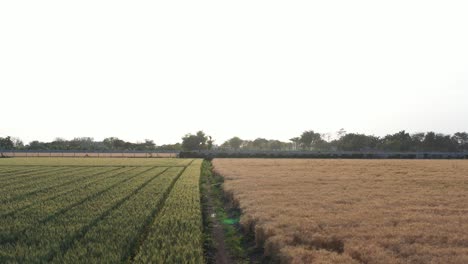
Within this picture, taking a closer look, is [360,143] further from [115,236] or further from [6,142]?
[115,236]

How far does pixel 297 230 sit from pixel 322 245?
5.52 ft

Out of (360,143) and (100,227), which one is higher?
(360,143)

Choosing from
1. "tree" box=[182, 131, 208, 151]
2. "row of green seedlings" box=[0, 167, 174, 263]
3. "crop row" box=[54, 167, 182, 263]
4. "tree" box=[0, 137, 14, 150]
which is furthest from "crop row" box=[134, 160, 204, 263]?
"tree" box=[0, 137, 14, 150]

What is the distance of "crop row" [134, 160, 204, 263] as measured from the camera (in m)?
11.8

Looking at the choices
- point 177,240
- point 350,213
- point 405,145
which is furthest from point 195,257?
point 405,145

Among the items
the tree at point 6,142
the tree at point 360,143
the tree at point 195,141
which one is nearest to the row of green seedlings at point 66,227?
the tree at point 195,141

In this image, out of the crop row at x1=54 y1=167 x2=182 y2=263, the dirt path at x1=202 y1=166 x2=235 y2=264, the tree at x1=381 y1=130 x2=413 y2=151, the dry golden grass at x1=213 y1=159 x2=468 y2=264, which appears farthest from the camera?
the tree at x1=381 y1=130 x2=413 y2=151

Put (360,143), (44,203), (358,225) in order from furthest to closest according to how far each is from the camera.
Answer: (360,143)
(44,203)
(358,225)

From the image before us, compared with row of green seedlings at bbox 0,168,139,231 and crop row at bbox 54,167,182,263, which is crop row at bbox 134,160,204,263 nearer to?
crop row at bbox 54,167,182,263

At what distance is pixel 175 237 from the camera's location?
46.3ft

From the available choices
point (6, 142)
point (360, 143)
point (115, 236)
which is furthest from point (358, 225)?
point (6, 142)

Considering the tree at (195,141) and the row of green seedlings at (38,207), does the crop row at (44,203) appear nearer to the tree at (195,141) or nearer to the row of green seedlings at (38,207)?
the row of green seedlings at (38,207)

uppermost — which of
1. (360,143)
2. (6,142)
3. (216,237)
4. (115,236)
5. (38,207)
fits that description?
(360,143)

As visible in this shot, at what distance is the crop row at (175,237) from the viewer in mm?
11812
